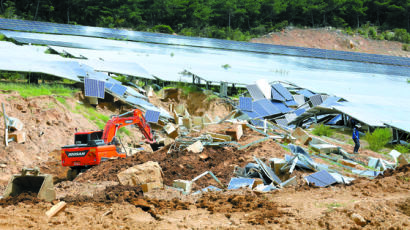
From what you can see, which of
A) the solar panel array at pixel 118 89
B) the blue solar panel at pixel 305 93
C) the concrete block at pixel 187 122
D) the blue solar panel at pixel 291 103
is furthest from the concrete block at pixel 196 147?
the blue solar panel at pixel 305 93

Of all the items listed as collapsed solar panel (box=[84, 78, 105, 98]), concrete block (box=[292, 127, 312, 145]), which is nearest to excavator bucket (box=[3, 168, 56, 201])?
concrete block (box=[292, 127, 312, 145])

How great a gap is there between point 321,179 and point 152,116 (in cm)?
1143

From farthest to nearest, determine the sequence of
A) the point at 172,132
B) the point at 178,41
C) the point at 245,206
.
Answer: the point at 178,41 < the point at 172,132 < the point at 245,206

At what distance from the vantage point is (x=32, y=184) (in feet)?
35.0

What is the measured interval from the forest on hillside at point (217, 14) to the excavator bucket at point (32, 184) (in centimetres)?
5337

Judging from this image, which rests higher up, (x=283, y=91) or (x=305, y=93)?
(x=283, y=91)

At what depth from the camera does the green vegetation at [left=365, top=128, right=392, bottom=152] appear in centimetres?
1928

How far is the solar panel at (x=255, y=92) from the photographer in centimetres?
2680

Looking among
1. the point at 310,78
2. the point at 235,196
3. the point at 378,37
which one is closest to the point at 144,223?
the point at 235,196

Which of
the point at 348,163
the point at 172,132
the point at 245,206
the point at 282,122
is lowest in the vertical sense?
the point at 282,122

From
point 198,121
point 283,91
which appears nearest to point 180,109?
point 198,121

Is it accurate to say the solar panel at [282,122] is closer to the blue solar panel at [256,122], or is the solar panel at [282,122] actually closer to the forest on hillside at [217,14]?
the blue solar panel at [256,122]

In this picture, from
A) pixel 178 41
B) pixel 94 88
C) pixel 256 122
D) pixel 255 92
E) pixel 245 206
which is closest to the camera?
pixel 245 206

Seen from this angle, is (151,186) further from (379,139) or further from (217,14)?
(217,14)
